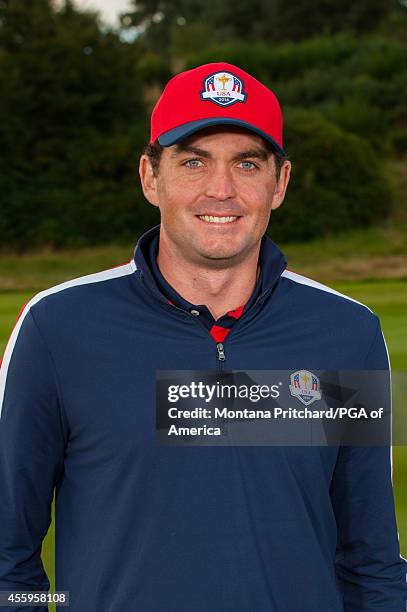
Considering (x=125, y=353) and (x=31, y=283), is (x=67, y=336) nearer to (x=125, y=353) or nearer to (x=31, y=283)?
(x=125, y=353)

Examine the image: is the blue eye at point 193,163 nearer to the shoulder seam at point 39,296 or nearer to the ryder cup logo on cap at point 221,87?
the ryder cup logo on cap at point 221,87

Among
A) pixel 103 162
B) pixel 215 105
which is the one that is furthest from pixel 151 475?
pixel 103 162

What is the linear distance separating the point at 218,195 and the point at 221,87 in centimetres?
24

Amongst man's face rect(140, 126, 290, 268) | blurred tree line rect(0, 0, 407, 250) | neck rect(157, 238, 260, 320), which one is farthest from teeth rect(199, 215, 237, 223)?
blurred tree line rect(0, 0, 407, 250)

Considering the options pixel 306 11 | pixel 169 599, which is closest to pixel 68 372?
pixel 169 599

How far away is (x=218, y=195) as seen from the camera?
2.16m

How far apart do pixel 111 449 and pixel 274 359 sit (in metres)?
0.39

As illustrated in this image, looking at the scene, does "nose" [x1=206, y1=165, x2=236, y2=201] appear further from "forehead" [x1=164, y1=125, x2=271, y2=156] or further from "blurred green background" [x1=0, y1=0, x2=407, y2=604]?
"blurred green background" [x1=0, y1=0, x2=407, y2=604]

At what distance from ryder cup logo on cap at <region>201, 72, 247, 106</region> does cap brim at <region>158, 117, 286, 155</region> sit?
0.20 feet

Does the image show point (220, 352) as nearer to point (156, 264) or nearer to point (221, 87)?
point (156, 264)

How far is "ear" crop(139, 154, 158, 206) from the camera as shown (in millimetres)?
2316

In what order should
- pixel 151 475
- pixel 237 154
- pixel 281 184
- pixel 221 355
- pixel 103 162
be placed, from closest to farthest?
pixel 151 475 → pixel 221 355 → pixel 237 154 → pixel 281 184 → pixel 103 162

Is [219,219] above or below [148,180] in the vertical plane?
below

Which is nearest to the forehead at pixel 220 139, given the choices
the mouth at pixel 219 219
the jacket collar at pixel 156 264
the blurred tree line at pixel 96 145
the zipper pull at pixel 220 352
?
the mouth at pixel 219 219
